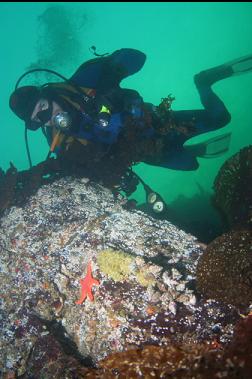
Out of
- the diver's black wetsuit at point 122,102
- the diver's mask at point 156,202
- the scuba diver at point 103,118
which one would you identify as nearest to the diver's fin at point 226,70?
the diver's black wetsuit at point 122,102

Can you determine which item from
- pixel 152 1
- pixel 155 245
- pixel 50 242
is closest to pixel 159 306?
pixel 155 245

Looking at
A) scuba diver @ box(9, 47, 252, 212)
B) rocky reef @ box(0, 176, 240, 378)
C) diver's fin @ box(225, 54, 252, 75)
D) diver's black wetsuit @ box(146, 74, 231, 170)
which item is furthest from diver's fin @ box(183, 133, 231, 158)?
rocky reef @ box(0, 176, 240, 378)

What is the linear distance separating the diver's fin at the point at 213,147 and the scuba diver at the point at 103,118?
925 millimetres

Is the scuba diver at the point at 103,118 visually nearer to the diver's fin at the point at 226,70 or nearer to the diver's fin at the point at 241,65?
the diver's fin at the point at 226,70

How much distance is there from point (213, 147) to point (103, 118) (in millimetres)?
3460

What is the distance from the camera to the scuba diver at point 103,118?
224 inches

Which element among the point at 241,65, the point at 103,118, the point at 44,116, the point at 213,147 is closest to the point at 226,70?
the point at 241,65

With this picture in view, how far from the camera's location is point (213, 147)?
25.9 feet

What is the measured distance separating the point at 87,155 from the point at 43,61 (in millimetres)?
38981

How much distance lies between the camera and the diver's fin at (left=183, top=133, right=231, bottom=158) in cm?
778

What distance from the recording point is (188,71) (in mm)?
77312

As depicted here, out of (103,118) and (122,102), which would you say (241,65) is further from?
(103,118)

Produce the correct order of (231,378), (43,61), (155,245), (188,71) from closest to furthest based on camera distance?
(231,378)
(155,245)
(43,61)
(188,71)

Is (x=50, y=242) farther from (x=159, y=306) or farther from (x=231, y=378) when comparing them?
(x=231, y=378)
